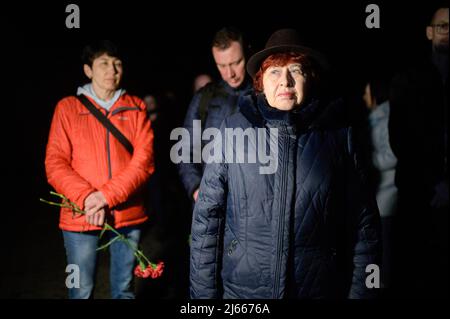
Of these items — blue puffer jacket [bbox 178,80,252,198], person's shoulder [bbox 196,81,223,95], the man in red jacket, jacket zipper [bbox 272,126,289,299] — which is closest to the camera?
jacket zipper [bbox 272,126,289,299]

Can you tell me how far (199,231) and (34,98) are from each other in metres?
9.26

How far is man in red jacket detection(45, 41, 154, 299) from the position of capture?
279 cm

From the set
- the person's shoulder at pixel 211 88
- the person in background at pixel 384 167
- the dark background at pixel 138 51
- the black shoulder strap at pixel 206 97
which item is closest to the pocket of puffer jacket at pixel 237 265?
the black shoulder strap at pixel 206 97

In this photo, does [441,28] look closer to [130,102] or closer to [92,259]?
[130,102]

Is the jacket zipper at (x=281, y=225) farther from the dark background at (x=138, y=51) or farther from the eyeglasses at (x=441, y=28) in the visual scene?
the dark background at (x=138, y=51)

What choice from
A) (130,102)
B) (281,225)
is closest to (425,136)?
(281,225)

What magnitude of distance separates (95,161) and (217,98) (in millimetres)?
1094

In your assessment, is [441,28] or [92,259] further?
[441,28]

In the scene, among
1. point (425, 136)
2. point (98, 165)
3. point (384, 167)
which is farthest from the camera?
point (384, 167)

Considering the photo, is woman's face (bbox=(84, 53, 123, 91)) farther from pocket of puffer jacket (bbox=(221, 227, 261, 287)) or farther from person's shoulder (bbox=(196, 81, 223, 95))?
pocket of puffer jacket (bbox=(221, 227, 261, 287))

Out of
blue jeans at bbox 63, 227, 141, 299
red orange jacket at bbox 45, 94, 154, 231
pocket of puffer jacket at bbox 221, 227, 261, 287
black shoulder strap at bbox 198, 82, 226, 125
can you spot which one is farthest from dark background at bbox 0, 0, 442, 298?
pocket of puffer jacket at bbox 221, 227, 261, 287

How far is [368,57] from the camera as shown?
341 inches

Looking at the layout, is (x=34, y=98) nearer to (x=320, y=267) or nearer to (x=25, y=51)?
(x=25, y=51)

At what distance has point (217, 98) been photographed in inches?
128
